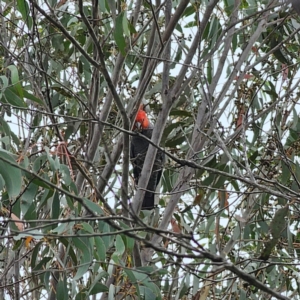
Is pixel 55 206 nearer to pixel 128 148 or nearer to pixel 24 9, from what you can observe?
pixel 128 148

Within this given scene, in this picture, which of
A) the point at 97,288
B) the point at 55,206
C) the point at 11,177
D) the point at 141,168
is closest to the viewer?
the point at 11,177

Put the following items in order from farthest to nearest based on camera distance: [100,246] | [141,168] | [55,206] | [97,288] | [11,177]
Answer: [141,168]
[97,288]
[55,206]
[100,246]
[11,177]

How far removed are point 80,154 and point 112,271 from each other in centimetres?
69

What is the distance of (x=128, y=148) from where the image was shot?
6.13ft

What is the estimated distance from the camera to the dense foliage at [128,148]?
6.07 feet

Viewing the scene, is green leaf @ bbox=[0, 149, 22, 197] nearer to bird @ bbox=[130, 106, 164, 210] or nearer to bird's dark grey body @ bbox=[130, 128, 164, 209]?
bird's dark grey body @ bbox=[130, 128, 164, 209]

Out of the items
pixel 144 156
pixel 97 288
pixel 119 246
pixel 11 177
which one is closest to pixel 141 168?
pixel 144 156

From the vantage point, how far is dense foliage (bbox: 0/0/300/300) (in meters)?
1.85

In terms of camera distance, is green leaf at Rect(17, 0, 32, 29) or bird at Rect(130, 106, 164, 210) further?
bird at Rect(130, 106, 164, 210)

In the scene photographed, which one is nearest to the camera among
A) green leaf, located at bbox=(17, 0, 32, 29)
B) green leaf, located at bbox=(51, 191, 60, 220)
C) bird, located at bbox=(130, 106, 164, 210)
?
green leaf, located at bbox=(51, 191, 60, 220)

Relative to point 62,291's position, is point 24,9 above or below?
above

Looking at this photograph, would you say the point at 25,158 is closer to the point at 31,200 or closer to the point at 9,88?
the point at 31,200

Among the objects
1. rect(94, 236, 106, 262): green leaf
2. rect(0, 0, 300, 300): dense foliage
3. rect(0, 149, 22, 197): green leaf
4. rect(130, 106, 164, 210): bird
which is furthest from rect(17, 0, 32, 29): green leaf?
rect(130, 106, 164, 210): bird

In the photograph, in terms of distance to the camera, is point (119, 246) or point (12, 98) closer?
point (119, 246)
